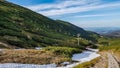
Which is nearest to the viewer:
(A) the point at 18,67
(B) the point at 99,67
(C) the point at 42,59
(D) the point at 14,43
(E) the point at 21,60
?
(B) the point at 99,67

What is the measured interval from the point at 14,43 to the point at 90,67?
119 meters

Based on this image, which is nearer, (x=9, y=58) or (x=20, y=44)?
(x=9, y=58)

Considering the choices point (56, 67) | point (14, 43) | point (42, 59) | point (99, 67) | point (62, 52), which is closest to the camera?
point (99, 67)

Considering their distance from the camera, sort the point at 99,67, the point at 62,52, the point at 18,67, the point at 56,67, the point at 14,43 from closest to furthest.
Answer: the point at 99,67 < the point at 18,67 < the point at 56,67 < the point at 62,52 < the point at 14,43

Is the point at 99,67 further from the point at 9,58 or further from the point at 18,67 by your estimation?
the point at 9,58

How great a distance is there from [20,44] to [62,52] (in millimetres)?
54824

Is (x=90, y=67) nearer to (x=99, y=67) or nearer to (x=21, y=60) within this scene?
(x=99, y=67)

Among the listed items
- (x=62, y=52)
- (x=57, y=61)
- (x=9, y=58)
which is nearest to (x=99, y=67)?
(x=57, y=61)

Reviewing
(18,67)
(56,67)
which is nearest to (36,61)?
(56,67)

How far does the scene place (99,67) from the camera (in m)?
64.0

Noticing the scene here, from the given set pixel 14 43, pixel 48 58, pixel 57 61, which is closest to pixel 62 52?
pixel 48 58

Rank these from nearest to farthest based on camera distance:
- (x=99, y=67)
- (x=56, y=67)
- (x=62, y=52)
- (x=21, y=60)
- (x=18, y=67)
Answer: (x=99, y=67)
(x=18, y=67)
(x=56, y=67)
(x=21, y=60)
(x=62, y=52)

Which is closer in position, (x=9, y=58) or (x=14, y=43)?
(x=9, y=58)

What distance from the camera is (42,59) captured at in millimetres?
100375
